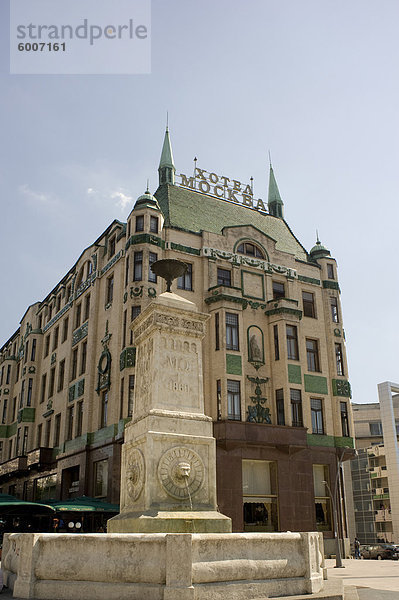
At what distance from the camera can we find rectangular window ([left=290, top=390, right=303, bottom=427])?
32.9m

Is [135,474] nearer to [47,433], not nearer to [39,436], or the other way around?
[47,433]

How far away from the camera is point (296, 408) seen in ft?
109

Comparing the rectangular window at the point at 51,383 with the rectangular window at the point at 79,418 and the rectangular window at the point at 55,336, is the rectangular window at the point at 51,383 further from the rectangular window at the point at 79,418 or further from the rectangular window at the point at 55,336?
the rectangular window at the point at 79,418

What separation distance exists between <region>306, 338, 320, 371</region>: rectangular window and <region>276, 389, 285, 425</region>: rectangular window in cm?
337

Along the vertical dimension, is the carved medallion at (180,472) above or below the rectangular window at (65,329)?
below

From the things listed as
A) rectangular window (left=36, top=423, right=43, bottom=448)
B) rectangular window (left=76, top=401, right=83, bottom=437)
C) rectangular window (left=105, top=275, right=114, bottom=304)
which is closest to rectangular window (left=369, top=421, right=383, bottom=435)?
rectangular window (left=36, top=423, right=43, bottom=448)

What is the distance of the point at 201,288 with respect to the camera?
33906mm

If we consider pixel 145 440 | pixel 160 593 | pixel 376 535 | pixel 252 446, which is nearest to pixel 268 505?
pixel 252 446

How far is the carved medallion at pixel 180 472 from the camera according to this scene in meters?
11.6

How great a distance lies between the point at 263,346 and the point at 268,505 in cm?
934

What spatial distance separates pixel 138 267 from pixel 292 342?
11011mm

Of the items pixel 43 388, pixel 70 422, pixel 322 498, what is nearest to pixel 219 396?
pixel 322 498

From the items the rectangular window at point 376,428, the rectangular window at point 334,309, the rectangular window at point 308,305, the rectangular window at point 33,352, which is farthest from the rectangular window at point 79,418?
the rectangular window at point 376,428

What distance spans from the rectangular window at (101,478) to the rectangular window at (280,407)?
10510 millimetres
